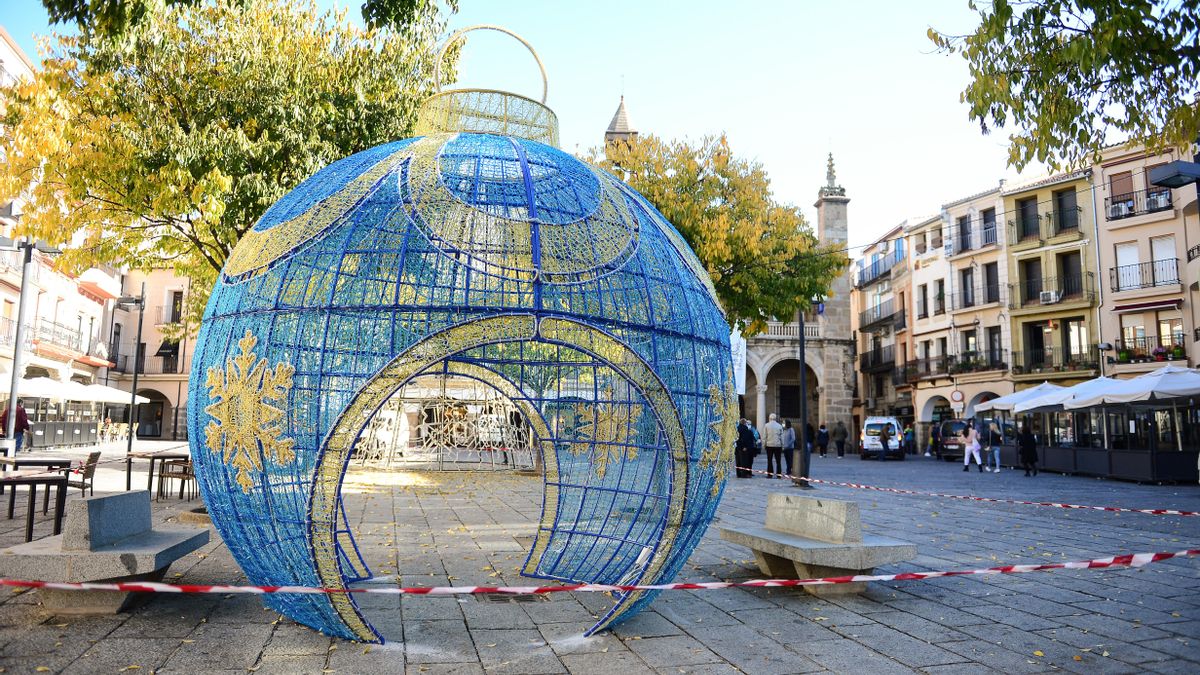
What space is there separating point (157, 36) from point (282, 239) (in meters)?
7.05

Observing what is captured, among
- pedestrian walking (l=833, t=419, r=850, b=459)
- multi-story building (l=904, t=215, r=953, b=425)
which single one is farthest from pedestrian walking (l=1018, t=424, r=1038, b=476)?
multi-story building (l=904, t=215, r=953, b=425)

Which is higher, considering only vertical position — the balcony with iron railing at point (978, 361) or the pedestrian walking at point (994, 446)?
the balcony with iron railing at point (978, 361)

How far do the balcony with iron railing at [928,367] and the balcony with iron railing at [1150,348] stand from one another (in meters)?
7.74

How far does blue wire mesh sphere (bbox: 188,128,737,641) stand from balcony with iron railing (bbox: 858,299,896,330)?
40.7 metres

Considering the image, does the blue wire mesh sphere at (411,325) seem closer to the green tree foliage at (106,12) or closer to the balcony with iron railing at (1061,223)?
the green tree foliage at (106,12)

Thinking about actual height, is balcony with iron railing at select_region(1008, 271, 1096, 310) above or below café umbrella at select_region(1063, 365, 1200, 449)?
above

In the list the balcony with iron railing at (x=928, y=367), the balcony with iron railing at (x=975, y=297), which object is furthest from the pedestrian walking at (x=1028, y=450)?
the balcony with iron railing at (x=928, y=367)

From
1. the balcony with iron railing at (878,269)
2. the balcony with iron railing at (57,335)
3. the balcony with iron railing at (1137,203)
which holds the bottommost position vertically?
the balcony with iron railing at (57,335)

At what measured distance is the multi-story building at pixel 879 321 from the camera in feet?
142

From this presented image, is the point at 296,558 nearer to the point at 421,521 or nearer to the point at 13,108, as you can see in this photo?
the point at 421,521

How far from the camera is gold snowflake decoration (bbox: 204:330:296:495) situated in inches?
176

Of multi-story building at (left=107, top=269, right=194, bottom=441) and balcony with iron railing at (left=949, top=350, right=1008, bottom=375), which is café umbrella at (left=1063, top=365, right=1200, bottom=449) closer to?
balcony with iron railing at (left=949, top=350, right=1008, bottom=375)

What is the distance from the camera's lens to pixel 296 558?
4637 mm

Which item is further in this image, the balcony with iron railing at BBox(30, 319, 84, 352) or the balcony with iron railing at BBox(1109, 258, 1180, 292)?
the balcony with iron railing at BBox(30, 319, 84, 352)
